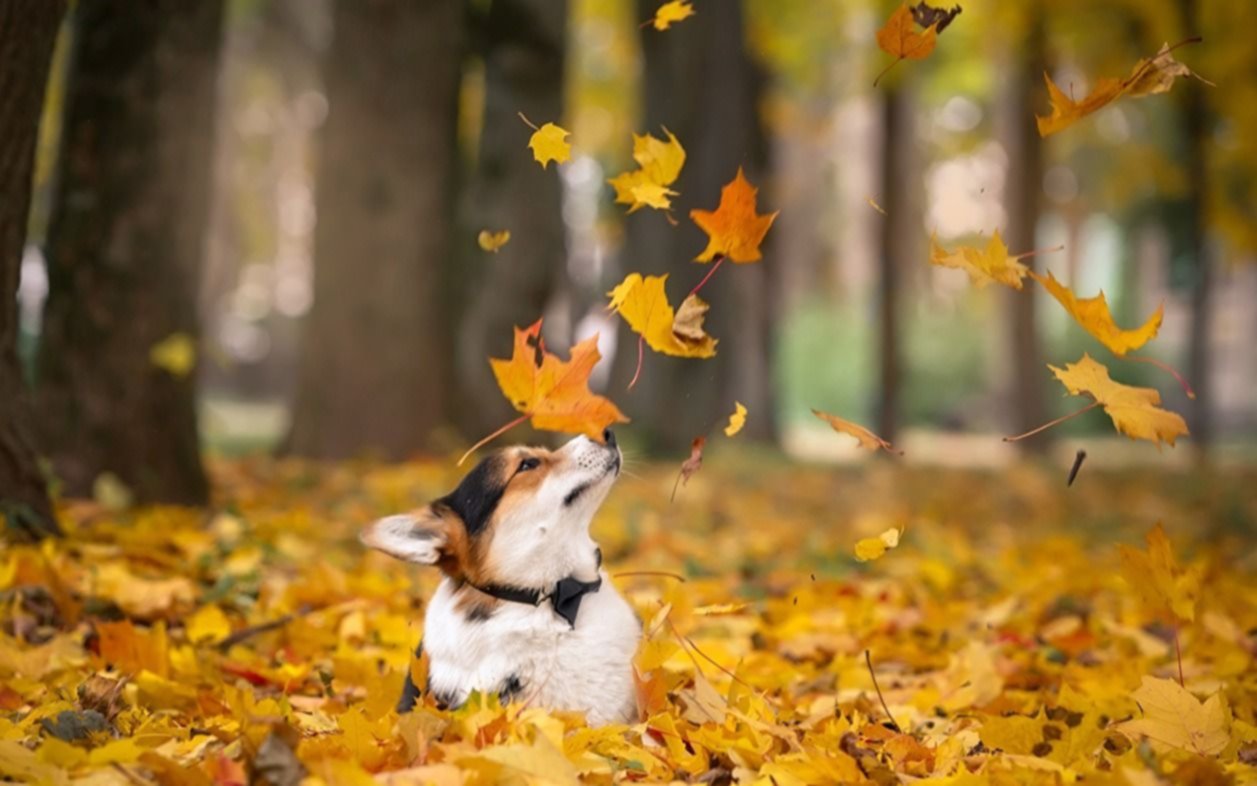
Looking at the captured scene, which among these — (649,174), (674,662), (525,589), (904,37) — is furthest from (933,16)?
(674,662)

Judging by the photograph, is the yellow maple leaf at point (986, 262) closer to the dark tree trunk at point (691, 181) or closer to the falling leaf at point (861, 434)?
the falling leaf at point (861, 434)

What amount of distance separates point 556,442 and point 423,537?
6748mm

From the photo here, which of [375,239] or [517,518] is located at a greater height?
[375,239]

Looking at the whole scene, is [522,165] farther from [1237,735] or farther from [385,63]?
[1237,735]

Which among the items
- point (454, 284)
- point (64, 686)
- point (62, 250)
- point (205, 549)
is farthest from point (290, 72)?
point (64, 686)

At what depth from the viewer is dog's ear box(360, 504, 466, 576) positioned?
3.25 metres

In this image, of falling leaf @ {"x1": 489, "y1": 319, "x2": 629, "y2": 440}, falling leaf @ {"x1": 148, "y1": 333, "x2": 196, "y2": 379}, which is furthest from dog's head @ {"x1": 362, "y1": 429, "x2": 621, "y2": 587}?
falling leaf @ {"x1": 148, "y1": 333, "x2": 196, "y2": 379}

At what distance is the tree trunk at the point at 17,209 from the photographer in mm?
4543

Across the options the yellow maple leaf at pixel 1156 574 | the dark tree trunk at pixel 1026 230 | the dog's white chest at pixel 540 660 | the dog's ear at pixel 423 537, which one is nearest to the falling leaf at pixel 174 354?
the dog's ear at pixel 423 537

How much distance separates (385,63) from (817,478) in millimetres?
5864

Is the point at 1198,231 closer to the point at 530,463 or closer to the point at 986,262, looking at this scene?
the point at 986,262

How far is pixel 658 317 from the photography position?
333 centimetres

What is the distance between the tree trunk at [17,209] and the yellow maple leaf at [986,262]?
3.27m

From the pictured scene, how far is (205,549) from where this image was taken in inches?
220
